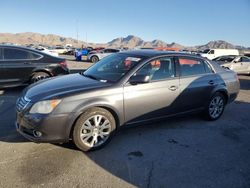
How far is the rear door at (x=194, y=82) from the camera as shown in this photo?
559 cm

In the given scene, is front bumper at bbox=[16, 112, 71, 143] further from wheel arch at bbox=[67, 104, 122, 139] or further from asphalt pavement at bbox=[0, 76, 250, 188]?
asphalt pavement at bbox=[0, 76, 250, 188]

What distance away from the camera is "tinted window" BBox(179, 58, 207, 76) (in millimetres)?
5680

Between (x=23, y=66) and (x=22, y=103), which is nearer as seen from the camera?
(x=22, y=103)

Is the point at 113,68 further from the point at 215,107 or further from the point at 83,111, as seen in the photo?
the point at 215,107

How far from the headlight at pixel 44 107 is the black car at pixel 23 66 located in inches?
180

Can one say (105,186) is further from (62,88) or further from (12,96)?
(12,96)

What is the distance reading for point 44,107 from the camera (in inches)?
164

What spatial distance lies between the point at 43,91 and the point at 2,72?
4280mm

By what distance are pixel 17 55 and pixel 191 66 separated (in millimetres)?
5204

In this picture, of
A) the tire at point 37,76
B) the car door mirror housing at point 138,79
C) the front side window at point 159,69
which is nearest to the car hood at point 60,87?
the car door mirror housing at point 138,79

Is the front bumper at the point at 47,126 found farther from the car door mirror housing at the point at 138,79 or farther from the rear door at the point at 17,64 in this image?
the rear door at the point at 17,64

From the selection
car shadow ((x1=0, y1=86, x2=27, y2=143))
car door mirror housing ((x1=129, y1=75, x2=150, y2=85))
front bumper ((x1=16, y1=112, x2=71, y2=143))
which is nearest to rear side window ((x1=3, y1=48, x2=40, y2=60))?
car shadow ((x1=0, y1=86, x2=27, y2=143))

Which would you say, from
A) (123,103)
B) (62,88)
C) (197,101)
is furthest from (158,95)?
(62,88)

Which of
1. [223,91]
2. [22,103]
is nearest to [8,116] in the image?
[22,103]
